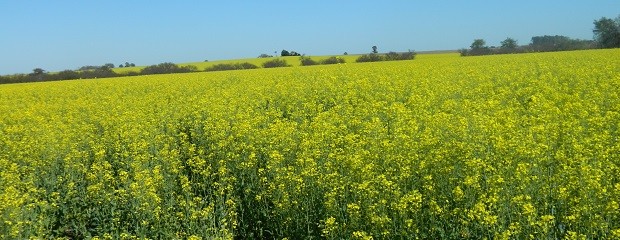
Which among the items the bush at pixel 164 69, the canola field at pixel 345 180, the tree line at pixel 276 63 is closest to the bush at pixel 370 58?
the tree line at pixel 276 63

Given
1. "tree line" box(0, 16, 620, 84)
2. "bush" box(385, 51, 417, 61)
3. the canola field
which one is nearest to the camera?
the canola field

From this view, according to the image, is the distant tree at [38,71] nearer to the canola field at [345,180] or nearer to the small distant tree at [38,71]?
the small distant tree at [38,71]

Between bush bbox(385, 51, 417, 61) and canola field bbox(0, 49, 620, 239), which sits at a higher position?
canola field bbox(0, 49, 620, 239)

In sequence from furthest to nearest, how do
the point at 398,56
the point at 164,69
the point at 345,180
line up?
1. the point at 398,56
2. the point at 164,69
3. the point at 345,180

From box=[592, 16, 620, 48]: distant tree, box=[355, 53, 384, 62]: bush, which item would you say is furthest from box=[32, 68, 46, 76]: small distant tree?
box=[592, 16, 620, 48]: distant tree

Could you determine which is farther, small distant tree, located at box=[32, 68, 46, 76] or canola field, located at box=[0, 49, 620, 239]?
small distant tree, located at box=[32, 68, 46, 76]

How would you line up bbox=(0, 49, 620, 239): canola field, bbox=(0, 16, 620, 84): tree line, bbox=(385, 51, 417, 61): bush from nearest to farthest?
bbox=(0, 49, 620, 239): canola field < bbox=(0, 16, 620, 84): tree line < bbox=(385, 51, 417, 61): bush

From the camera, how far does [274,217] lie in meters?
7.20

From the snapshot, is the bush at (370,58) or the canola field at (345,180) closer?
the canola field at (345,180)

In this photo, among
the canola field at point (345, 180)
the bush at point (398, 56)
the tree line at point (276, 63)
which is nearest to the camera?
the canola field at point (345, 180)

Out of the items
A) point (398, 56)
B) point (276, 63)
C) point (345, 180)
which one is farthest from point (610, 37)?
point (345, 180)

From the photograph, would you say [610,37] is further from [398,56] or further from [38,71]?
[38,71]

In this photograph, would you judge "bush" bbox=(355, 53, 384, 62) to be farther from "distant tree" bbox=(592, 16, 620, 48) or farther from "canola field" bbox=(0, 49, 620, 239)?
"canola field" bbox=(0, 49, 620, 239)

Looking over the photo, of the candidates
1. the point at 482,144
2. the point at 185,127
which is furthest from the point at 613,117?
the point at 185,127
